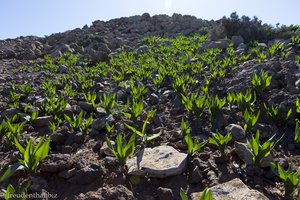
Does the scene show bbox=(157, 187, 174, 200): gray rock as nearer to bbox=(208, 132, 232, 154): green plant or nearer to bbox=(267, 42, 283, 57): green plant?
bbox=(208, 132, 232, 154): green plant

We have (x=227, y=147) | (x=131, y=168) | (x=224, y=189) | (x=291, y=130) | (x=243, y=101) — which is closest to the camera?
(x=224, y=189)

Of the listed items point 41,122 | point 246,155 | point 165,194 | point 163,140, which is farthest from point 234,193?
point 41,122

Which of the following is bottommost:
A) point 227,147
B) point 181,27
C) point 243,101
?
point 227,147

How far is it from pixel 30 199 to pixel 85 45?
1236 centimetres

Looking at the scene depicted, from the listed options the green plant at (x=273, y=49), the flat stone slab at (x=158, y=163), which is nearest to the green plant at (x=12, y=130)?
the flat stone slab at (x=158, y=163)

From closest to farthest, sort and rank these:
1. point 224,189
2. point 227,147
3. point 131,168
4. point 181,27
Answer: point 224,189 < point 131,168 < point 227,147 < point 181,27

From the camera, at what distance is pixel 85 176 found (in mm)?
2775

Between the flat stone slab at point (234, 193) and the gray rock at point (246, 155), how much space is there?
0.46m

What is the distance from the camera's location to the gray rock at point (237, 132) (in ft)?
11.4

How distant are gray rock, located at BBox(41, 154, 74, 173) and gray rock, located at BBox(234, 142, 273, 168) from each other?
1.67m

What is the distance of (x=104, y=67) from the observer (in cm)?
898

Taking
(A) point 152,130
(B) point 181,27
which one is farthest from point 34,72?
(B) point 181,27

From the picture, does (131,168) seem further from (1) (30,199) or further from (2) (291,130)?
(2) (291,130)

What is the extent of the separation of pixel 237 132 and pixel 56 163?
79.8 inches
